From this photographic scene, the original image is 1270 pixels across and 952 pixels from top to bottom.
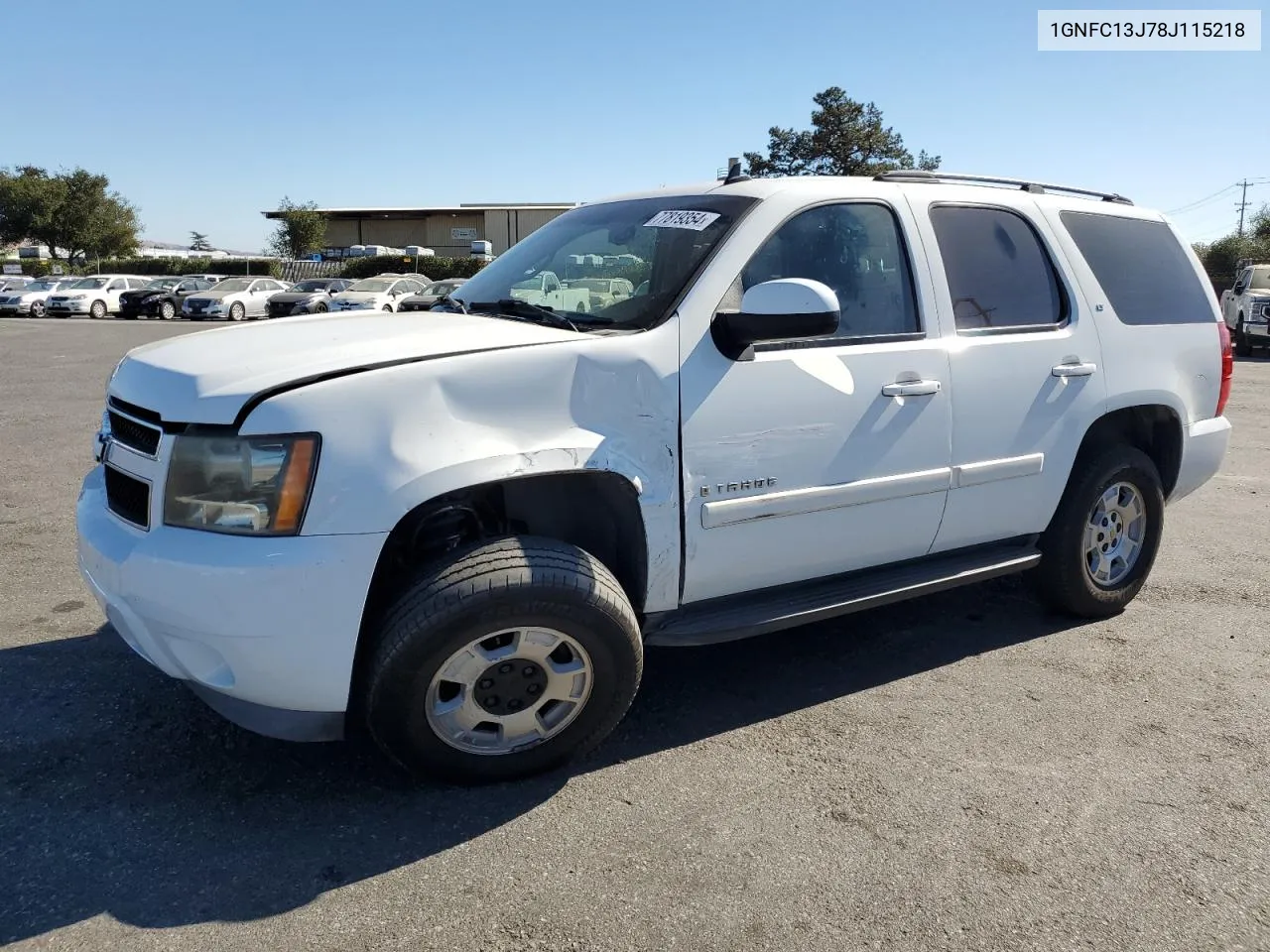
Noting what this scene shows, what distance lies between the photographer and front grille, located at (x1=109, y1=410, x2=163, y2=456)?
2711 mm

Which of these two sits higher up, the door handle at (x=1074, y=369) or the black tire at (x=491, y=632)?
the door handle at (x=1074, y=369)

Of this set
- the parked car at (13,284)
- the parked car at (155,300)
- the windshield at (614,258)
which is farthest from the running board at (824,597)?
the parked car at (13,284)

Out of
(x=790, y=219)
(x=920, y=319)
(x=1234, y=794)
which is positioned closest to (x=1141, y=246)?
(x=920, y=319)

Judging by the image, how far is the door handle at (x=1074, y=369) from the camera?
3.86 meters

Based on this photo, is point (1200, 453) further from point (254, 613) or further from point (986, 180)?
point (254, 613)

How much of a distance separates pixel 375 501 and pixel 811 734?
5.61ft

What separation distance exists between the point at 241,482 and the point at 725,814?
64.6 inches

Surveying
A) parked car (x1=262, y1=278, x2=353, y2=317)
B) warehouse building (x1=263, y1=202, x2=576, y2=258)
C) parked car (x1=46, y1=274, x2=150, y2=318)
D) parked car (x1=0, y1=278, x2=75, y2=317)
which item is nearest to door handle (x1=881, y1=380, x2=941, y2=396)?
parked car (x1=262, y1=278, x2=353, y2=317)

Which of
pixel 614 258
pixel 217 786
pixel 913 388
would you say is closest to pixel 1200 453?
pixel 913 388

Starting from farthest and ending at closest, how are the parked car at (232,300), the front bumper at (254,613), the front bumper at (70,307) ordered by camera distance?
1. the front bumper at (70,307)
2. the parked car at (232,300)
3. the front bumper at (254,613)

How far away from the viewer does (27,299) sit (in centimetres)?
3178

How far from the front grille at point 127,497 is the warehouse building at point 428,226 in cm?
5397

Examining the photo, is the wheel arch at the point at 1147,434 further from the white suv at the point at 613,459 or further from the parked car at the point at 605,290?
the parked car at the point at 605,290

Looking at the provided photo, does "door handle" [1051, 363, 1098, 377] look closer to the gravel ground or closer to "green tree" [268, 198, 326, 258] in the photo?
the gravel ground
